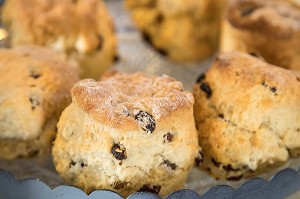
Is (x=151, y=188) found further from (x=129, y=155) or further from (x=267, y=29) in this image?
(x=267, y=29)

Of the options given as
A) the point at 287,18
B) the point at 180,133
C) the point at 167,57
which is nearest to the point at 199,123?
the point at 180,133

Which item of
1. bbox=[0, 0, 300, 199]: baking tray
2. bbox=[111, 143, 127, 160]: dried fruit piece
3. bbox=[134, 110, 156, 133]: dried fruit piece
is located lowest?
bbox=[0, 0, 300, 199]: baking tray

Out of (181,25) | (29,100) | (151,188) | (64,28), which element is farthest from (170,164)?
(181,25)

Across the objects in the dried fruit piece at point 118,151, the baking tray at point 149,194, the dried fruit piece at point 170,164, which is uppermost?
the dried fruit piece at point 118,151

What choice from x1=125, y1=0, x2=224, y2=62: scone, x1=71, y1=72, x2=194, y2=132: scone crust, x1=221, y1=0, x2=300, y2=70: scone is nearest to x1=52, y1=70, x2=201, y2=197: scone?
x1=71, y1=72, x2=194, y2=132: scone crust

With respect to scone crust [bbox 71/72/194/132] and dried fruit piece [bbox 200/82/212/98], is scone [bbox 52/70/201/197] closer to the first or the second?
scone crust [bbox 71/72/194/132]

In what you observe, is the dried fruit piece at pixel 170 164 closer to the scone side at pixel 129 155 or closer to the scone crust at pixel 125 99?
the scone side at pixel 129 155

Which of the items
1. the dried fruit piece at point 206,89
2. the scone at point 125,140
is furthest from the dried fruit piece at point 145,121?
the dried fruit piece at point 206,89
